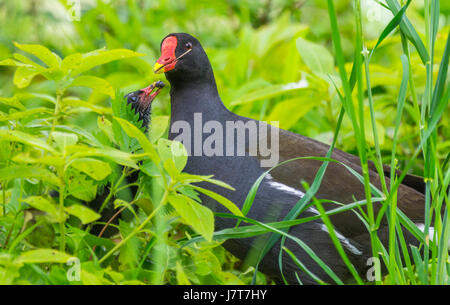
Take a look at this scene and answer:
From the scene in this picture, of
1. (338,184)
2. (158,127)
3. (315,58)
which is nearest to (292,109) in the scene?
(315,58)

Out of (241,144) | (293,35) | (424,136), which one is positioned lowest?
(424,136)

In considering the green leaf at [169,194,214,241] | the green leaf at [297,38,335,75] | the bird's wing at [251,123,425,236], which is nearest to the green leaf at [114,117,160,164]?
the green leaf at [169,194,214,241]

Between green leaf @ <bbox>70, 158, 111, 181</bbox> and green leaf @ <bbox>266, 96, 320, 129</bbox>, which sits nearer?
green leaf @ <bbox>70, 158, 111, 181</bbox>

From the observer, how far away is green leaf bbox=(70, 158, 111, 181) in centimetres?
132

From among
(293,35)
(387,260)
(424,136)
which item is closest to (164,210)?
(387,260)

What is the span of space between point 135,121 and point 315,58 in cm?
115

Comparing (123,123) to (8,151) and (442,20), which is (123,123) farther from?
(442,20)

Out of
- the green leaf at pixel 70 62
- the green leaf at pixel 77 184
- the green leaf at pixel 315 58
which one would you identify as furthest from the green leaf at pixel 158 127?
the green leaf at pixel 315 58

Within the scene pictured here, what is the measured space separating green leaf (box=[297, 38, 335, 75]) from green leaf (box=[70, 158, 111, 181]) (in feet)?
4.45

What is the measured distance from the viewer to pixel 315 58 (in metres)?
2.57

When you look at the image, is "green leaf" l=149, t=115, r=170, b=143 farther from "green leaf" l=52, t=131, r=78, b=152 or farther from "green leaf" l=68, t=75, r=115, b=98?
"green leaf" l=52, t=131, r=78, b=152

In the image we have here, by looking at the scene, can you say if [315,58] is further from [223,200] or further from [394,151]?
[223,200]

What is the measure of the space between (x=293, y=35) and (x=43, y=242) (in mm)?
2200

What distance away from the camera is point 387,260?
1439 millimetres
